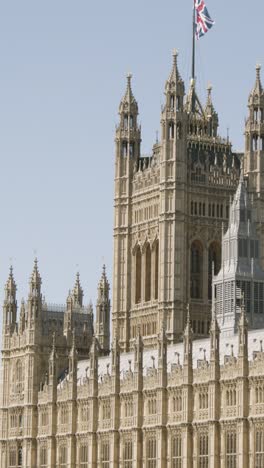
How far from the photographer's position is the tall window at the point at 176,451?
472 ft

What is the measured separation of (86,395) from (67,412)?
4692mm

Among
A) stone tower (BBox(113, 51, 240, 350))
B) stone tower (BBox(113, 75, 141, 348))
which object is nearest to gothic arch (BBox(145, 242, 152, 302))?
stone tower (BBox(113, 51, 240, 350))

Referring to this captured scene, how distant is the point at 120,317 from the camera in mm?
180000

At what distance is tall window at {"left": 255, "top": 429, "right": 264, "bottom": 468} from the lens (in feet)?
434

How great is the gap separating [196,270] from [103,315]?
10313 mm

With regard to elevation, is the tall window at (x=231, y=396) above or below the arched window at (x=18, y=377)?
below

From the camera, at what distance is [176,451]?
474 feet

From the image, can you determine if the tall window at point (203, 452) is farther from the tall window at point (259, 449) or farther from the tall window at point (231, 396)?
the tall window at point (259, 449)

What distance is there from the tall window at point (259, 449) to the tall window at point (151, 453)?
16.4 meters

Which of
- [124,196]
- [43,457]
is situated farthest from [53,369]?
[124,196]

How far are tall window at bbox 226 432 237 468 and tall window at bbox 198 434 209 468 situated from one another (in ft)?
11.1

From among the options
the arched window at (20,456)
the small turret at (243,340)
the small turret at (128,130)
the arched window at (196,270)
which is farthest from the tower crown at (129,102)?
the small turret at (243,340)

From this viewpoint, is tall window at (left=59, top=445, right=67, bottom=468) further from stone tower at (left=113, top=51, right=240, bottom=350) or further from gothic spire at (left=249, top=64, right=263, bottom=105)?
gothic spire at (left=249, top=64, right=263, bottom=105)

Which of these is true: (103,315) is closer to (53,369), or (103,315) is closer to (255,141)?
(53,369)
